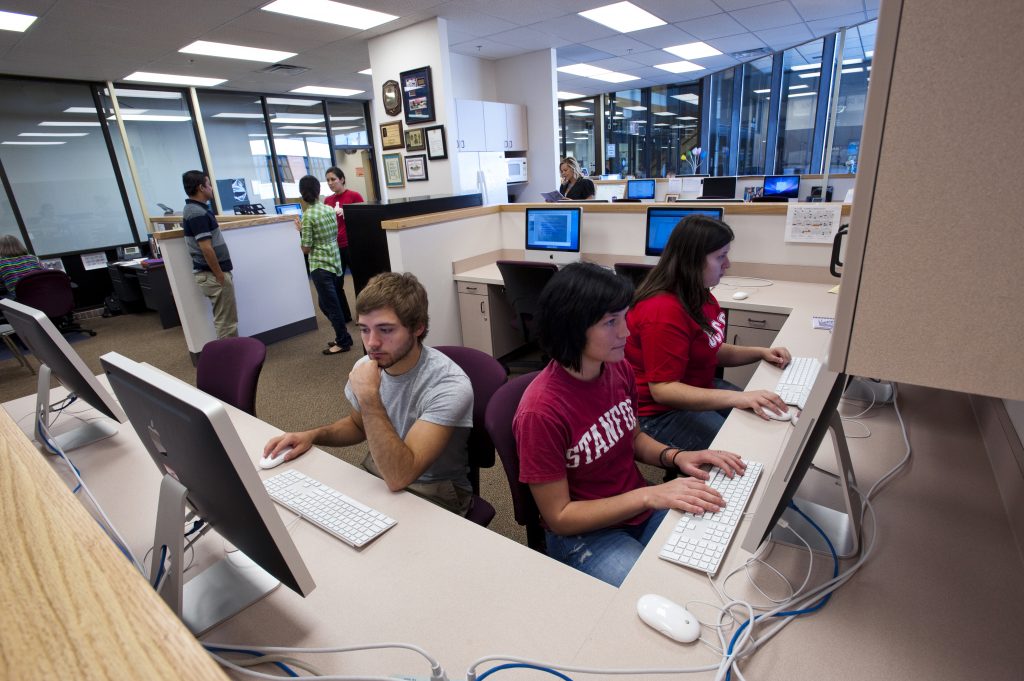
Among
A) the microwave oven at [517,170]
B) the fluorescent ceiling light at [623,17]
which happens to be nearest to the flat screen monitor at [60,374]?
the fluorescent ceiling light at [623,17]

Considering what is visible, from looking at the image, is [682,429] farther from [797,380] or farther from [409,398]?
[409,398]

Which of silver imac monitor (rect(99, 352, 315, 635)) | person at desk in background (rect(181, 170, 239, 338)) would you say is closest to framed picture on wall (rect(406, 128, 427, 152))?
person at desk in background (rect(181, 170, 239, 338))

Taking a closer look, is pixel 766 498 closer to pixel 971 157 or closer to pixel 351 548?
pixel 971 157

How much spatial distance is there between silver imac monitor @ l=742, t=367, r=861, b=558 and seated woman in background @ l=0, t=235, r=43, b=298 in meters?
6.08

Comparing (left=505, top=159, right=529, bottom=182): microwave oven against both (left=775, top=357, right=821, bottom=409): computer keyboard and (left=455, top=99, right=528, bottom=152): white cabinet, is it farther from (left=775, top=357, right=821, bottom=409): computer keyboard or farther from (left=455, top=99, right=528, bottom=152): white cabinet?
(left=775, top=357, right=821, bottom=409): computer keyboard

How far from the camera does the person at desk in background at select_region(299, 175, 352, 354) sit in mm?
4113

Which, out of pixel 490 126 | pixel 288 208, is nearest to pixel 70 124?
pixel 288 208

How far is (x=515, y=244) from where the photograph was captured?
4000 mm

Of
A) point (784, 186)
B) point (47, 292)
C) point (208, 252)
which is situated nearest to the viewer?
point (208, 252)

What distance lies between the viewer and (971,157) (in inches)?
19.5

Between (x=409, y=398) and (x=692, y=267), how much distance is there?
104 centimetres

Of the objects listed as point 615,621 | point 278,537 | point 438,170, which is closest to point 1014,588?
point 615,621

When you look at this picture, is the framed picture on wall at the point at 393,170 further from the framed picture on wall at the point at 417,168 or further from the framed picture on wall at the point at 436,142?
the framed picture on wall at the point at 436,142

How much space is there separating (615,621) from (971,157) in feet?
2.54
